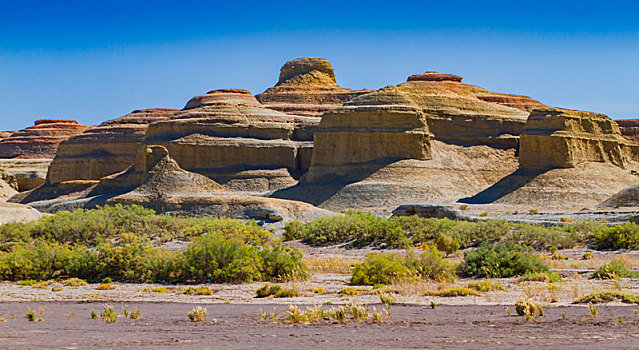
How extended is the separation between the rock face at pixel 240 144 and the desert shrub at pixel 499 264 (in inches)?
2099

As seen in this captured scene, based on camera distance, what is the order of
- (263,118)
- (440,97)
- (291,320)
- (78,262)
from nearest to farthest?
1. (291,320)
2. (78,262)
3. (440,97)
4. (263,118)

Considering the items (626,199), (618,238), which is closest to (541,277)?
(618,238)

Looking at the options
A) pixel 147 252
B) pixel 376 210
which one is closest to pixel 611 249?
pixel 147 252

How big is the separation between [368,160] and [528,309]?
56160 millimetres

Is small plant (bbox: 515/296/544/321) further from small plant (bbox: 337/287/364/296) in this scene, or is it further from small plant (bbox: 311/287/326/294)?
small plant (bbox: 311/287/326/294)

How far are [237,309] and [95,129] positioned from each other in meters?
89.3

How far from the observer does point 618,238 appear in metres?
32.9

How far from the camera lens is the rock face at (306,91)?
3887 inches

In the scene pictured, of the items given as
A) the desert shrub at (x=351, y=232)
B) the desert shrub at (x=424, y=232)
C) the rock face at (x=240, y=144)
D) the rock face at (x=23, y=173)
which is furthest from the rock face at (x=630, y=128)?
the rock face at (x=23, y=173)

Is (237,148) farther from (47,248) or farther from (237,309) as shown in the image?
(237,309)

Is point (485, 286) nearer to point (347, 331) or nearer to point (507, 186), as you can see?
point (347, 331)

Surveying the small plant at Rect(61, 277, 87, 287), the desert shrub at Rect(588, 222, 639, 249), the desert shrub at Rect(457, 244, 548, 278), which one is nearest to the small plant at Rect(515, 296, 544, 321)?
the desert shrub at Rect(457, 244, 548, 278)

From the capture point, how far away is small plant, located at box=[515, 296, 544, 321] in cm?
1529

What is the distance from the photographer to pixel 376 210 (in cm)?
6156
